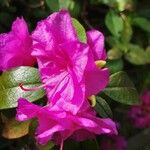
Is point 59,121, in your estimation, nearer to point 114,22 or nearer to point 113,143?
point 114,22

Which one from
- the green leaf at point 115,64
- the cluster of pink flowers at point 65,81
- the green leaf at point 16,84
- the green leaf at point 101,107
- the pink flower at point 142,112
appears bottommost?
the pink flower at point 142,112

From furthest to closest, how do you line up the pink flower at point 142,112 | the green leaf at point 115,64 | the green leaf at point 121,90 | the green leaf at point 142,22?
the pink flower at point 142,112, the green leaf at point 142,22, the green leaf at point 115,64, the green leaf at point 121,90

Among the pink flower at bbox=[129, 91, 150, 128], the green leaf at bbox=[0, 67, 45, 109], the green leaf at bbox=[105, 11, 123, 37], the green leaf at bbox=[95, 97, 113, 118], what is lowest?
the pink flower at bbox=[129, 91, 150, 128]

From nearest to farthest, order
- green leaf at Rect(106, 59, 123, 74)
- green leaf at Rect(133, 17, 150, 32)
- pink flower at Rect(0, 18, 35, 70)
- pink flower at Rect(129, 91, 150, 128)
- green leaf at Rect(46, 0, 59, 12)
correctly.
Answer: pink flower at Rect(0, 18, 35, 70), green leaf at Rect(46, 0, 59, 12), green leaf at Rect(106, 59, 123, 74), green leaf at Rect(133, 17, 150, 32), pink flower at Rect(129, 91, 150, 128)

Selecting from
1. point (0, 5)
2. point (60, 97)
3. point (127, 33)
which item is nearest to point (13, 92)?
point (60, 97)

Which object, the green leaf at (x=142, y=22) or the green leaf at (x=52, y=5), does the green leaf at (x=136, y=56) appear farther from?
the green leaf at (x=52, y=5)

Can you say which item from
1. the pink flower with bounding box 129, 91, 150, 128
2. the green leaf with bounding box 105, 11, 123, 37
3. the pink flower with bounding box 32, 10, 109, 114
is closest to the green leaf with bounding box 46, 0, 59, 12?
the green leaf with bounding box 105, 11, 123, 37

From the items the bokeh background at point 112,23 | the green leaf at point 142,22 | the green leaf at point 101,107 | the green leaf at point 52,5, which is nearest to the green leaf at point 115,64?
the bokeh background at point 112,23

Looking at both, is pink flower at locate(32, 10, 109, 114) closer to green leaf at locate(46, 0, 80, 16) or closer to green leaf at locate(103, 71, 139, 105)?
green leaf at locate(103, 71, 139, 105)
